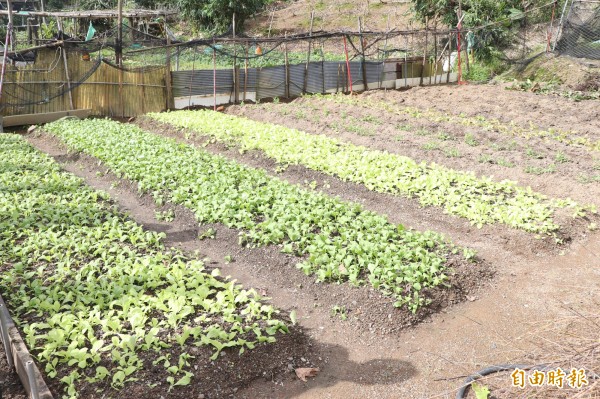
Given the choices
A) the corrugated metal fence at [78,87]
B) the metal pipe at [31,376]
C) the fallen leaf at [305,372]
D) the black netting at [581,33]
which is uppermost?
the black netting at [581,33]

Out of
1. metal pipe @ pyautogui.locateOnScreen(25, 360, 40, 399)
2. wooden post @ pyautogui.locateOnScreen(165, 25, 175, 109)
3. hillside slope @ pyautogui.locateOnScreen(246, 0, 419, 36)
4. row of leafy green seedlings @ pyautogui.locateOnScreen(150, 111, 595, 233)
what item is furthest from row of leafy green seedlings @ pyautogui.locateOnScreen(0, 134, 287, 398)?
hillside slope @ pyautogui.locateOnScreen(246, 0, 419, 36)

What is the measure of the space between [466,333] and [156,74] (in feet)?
43.1

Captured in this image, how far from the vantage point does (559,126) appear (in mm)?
13188

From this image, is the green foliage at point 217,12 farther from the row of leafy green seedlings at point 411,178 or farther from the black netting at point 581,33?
the row of leafy green seedlings at point 411,178

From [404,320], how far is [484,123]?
964 cm

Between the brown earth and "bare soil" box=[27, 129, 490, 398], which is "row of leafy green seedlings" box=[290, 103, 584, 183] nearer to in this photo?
the brown earth

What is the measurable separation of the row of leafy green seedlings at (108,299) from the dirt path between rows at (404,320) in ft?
1.53

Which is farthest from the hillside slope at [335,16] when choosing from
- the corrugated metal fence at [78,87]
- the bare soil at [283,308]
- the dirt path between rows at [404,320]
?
the bare soil at [283,308]

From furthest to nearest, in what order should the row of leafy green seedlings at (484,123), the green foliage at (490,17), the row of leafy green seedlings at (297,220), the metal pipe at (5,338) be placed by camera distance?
the green foliage at (490,17) < the row of leafy green seedlings at (484,123) < the row of leafy green seedlings at (297,220) < the metal pipe at (5,338)

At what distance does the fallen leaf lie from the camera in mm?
4395

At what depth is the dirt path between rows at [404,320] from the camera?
4.40 m

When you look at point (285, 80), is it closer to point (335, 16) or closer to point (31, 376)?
point (31, 376)

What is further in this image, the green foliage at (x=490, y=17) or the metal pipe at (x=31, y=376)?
the green foliage at (x=490, y=17)

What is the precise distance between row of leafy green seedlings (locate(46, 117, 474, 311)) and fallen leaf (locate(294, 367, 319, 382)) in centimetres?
122
